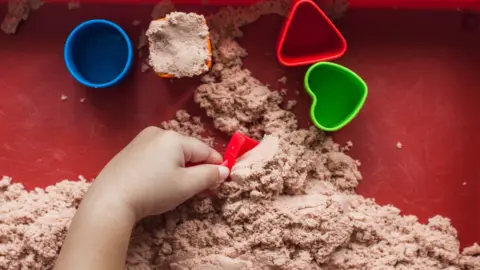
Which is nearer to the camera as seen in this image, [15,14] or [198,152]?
[198,152]

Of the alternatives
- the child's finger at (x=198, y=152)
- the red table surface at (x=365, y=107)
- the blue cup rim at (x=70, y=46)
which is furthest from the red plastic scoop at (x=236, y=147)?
the blue cup rim at (x=70, y=46)

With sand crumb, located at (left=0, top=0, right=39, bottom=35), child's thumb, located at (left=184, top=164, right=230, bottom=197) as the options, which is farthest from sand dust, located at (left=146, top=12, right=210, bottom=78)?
sand crumb, located at (left=0, top=0, right=39, bottom=35)

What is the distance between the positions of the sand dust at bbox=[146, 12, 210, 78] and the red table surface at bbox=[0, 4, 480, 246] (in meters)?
0.10

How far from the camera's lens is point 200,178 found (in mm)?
1057

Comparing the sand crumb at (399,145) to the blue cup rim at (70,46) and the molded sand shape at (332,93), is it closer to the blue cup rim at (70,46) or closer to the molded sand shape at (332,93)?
the molded sand shape at (332,93)

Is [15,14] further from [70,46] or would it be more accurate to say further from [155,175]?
[155,175]

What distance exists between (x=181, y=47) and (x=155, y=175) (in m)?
0.24

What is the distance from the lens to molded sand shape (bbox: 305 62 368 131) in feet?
3.76

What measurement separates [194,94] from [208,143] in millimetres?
97

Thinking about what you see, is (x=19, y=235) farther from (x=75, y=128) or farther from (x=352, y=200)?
(x=352, y=200)

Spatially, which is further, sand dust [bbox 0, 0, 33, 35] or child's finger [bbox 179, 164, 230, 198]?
sand dust [bbox 0, 0, 33, 35]

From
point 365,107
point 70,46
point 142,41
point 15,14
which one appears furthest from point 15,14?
point 365,107

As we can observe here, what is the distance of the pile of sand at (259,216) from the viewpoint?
1.09 meters

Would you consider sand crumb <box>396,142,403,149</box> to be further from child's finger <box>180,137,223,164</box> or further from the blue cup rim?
the blue cup rim
